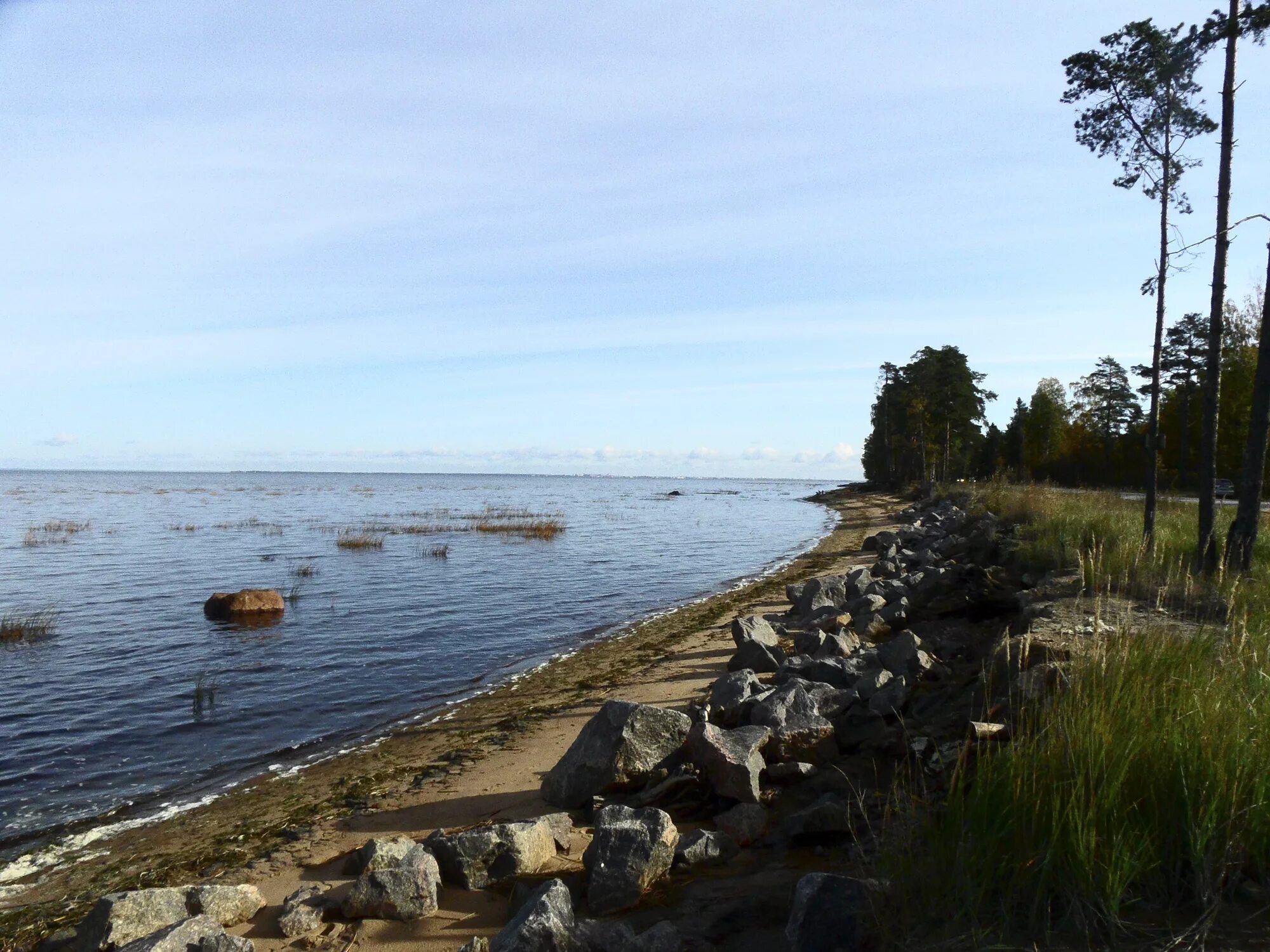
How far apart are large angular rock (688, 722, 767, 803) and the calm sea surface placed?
5674 millimetres

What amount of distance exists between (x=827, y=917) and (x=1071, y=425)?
3106 inches

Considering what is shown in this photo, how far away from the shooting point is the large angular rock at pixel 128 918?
→ 492 cm

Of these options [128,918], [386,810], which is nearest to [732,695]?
[386,810]

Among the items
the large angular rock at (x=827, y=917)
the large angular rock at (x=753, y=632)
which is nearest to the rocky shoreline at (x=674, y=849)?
the large angular rock at (x=827, y=917)

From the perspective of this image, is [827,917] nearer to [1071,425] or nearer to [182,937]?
[182,937]

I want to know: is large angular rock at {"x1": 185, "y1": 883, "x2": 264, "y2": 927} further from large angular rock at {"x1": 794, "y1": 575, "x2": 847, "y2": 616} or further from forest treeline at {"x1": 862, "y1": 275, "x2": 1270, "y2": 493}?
forest treeline at {"x1": 862, "y1": 275, "x2": 1270, "y2": 493}

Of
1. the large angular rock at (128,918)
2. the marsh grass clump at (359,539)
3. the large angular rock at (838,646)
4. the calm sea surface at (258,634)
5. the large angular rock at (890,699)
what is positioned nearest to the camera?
the large angular rock at (128,918)

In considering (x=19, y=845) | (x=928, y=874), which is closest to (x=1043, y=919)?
(x=928, y=874)

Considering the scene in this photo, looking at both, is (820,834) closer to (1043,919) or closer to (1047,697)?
(1047,697)

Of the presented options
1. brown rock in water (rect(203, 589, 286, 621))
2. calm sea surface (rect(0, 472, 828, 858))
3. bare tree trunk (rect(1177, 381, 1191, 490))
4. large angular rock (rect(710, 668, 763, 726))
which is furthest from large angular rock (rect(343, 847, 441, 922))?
bare tree trunk (rect(1177, 381, 1191, 490))

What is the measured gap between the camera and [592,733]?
7.07m

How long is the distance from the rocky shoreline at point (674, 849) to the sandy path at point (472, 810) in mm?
43

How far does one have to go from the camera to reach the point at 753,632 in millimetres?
12383

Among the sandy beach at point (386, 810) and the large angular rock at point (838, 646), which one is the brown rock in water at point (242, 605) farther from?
the large angular rock at point (838, 646)
